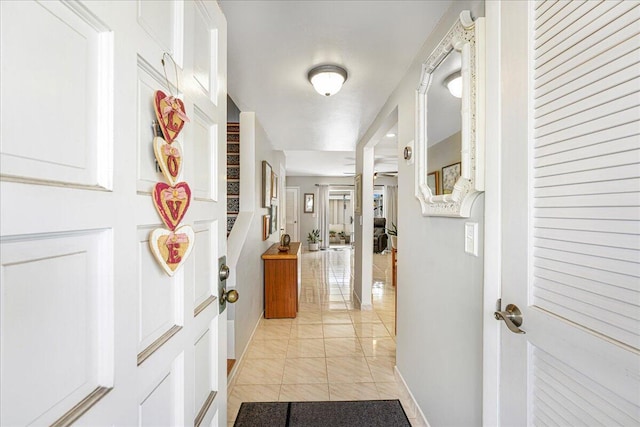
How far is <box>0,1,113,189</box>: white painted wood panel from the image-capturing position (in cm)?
35

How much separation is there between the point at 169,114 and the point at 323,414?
1936mm

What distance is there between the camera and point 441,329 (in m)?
1.48

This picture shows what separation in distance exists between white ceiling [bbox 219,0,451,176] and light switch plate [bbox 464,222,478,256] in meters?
1.05

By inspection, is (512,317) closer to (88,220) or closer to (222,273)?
(222,273)

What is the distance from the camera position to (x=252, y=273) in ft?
9.66

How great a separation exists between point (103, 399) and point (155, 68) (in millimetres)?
645

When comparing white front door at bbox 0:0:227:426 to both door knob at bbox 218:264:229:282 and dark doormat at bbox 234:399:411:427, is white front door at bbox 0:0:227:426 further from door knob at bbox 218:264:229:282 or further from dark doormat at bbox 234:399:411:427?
dark doormat at bbox 234:399:411:427

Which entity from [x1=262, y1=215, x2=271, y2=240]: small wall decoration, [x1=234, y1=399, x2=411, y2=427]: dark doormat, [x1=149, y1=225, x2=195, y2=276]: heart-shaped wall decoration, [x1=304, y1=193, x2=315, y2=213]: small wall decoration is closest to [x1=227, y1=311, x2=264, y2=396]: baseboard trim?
[x1=234, y1=399, x2=411, y2=427]: dark doormat

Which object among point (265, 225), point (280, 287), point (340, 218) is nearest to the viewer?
point (280, 287)

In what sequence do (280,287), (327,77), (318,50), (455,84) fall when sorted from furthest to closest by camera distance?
1. (280,287)
2. (327,77)
3. (318,50)
4. (455,84)

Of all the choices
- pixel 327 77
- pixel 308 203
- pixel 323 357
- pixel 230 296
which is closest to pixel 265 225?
pixel 323 357

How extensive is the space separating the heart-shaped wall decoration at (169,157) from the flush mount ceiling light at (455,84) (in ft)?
3.85

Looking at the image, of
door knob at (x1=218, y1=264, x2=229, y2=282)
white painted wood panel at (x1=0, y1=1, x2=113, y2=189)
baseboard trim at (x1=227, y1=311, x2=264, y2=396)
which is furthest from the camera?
baseboard trim at (x1=227, y1=311, x2=264, y2=396)

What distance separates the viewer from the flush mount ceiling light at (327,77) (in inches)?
77.0
